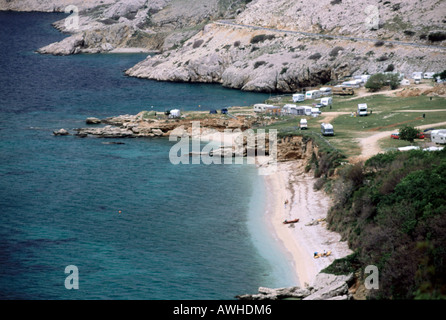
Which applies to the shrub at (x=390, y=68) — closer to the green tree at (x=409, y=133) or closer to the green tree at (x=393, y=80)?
the green tree at (x=393, y=80)

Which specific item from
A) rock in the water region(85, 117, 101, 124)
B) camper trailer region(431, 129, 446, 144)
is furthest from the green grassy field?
rock in the water region(85, 117, 101, 124)

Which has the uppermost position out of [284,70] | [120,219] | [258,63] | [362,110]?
[258,63]

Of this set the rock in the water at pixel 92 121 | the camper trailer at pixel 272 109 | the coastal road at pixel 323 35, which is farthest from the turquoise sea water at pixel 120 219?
the coastal road at pixel 323 35

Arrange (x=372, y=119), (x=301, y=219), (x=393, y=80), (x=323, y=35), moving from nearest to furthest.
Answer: (x=301, y=219) < (x=372, y=119) < (x=393, y=80) < (x=323, y=35)

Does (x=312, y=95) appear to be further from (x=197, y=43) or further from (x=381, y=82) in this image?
(x=197, y=43)

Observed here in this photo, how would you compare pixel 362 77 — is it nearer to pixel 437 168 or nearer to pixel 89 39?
pixel 437 168

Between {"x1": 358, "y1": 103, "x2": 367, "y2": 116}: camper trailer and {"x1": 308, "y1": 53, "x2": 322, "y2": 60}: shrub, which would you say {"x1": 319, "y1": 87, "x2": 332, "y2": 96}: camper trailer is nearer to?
{"x1": 358, "y1": 103, "x2": 367, "y2": 116}: camper trailer

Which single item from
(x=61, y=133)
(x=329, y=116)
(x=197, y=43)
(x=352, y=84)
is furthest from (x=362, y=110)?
(x=197, y=43)
